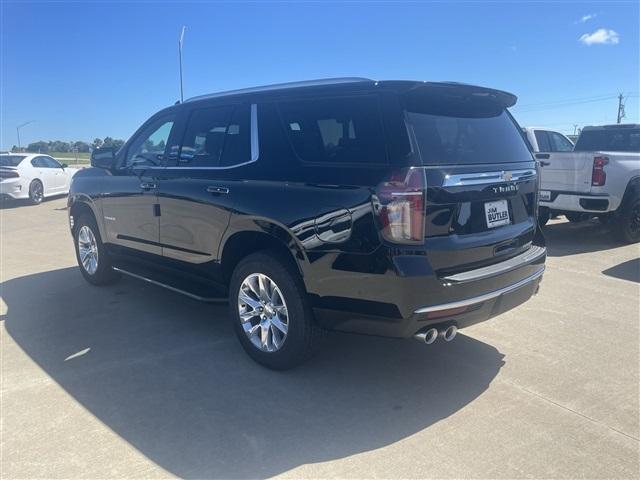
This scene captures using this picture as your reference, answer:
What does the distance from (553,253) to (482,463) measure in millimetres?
5871

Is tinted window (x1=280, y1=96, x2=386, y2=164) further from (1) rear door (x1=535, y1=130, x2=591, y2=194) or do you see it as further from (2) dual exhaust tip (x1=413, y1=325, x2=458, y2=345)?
(1) rear door (x1=535, y1=130, x2=591, y2=194)

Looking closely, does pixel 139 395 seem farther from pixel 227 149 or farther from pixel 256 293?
pixel 227 149

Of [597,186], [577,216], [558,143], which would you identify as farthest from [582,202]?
[558,143]

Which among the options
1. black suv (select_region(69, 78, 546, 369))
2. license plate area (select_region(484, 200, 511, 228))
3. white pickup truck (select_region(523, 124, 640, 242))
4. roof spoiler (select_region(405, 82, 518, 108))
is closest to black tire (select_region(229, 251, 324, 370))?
black suv (select_region(69, 78, 546, 369))

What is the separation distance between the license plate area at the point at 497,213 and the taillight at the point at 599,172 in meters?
5.44

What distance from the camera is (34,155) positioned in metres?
16.7

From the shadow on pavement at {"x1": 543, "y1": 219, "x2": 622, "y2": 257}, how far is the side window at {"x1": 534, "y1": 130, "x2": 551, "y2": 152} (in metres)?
1.69

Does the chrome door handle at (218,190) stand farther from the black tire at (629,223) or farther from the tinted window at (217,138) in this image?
the black tire at (629,223)

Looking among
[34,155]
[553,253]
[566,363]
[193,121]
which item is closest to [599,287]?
[553,253]

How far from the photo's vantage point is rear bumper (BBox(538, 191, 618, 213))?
8133 millimetres

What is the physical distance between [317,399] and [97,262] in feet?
12.0

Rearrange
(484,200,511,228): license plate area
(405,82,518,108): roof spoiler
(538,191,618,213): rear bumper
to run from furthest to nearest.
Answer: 1. (538,191,618,213): rear bumper
2. (484,200,511,228): license plate area
3. (405,82,518,108): roof spoiler

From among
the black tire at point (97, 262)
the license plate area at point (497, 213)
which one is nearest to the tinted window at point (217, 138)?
the license plate area at point (497, 213)

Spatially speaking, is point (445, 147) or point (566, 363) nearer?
point (445, 147)
